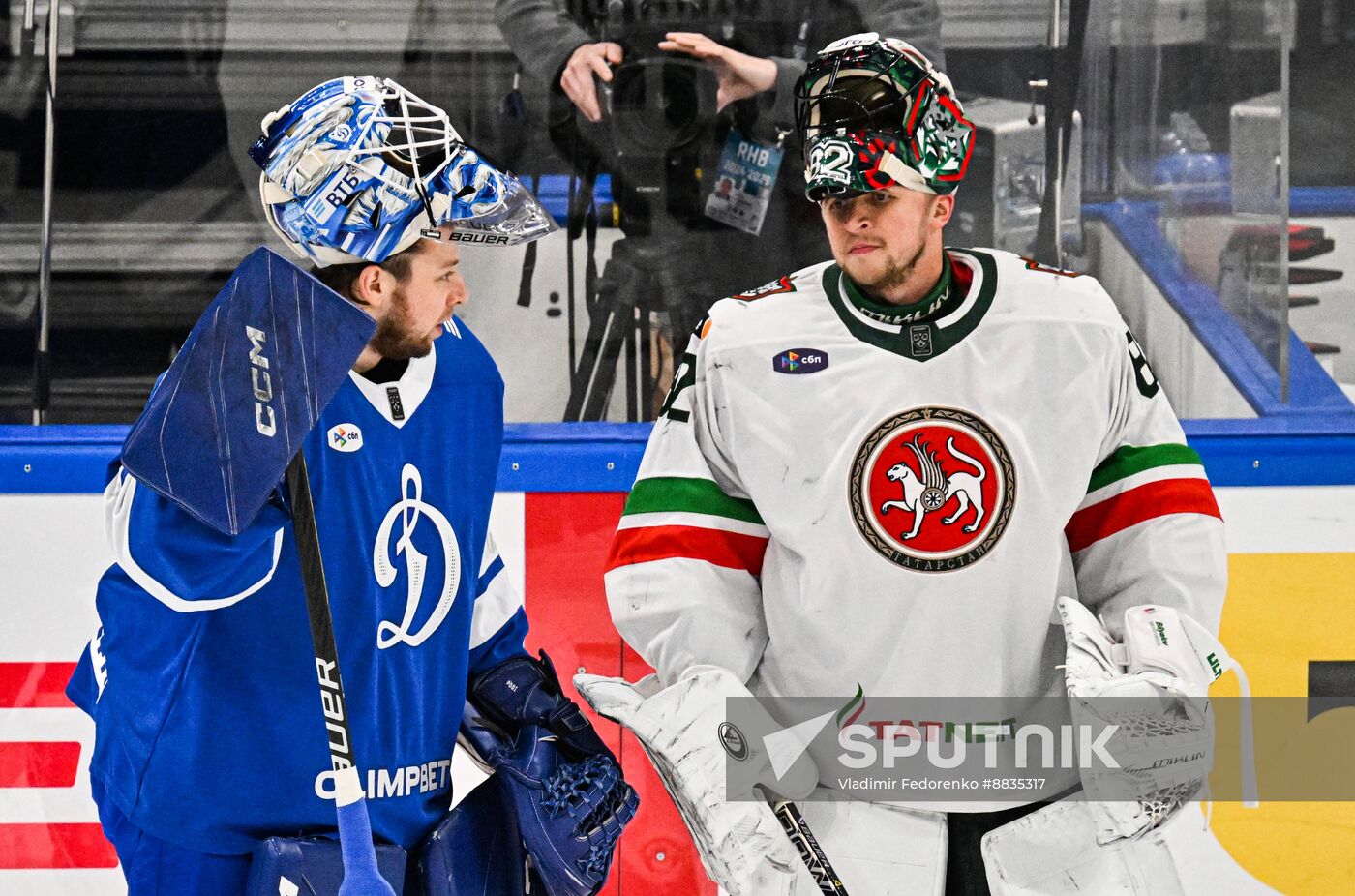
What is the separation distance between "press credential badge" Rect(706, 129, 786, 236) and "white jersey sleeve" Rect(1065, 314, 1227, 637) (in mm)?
1012

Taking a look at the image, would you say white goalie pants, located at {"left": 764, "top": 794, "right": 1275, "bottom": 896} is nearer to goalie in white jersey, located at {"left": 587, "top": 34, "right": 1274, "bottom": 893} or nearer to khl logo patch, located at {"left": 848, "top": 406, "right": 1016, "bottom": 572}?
goalie in white jersey, located at {"left": 587, "top": 34, "right": 1274, "bottom": 893}

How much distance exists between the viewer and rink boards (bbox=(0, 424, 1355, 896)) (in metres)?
2.68

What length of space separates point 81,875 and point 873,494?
1.58 meters

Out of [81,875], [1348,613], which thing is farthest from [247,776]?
[1348,613]

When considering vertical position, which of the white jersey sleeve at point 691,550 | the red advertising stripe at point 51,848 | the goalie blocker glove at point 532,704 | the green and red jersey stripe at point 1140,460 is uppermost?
the green and red jersey stripe at point 1140,460

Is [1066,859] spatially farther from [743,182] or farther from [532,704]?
[743,182]

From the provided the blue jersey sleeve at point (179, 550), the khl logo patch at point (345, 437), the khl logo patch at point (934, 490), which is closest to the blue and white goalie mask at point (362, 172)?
the khl logo patch at point (345, 437)

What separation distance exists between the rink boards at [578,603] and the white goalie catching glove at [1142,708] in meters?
0.96

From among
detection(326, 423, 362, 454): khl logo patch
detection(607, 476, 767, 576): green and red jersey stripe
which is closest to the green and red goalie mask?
detection(607, 476, 767, 576): green and red jersey stripe

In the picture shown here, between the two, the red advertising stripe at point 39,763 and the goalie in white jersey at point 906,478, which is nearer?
the goalie in white jersey at point 906,478

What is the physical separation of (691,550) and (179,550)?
555mm

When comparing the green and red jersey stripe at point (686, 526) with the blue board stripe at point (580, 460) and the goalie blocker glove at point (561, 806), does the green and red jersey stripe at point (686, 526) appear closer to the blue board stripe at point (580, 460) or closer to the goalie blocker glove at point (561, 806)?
the goalie blocker glove at point (561, 806)

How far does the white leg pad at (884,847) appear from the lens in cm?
183

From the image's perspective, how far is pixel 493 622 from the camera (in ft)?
6.65
